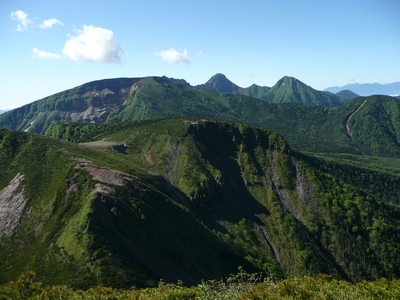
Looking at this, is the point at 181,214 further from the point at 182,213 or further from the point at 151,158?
the point at 151,158

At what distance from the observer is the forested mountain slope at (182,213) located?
81.8 metres

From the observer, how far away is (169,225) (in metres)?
104

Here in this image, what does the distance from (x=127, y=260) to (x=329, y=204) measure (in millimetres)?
122155

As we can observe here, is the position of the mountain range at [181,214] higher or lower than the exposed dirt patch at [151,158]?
lower

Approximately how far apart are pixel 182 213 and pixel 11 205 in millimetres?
58316

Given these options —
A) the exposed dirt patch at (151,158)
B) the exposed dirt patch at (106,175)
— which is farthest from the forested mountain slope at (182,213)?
the exposed dirt patch at (151,158)

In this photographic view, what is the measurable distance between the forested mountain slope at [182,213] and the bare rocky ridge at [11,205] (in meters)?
0.44

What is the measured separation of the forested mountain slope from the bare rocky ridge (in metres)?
0.44

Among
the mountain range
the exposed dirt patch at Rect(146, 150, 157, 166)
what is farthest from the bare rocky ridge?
the exposed dirt patch at Rect(146, 150, 157, 166)

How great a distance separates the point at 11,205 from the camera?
328 ft

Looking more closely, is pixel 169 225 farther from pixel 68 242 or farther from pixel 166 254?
pixel 68 242

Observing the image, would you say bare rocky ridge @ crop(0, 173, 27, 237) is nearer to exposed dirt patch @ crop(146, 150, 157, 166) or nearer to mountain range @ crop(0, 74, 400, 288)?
mountain range @ crop(0, 74, 400, 288)

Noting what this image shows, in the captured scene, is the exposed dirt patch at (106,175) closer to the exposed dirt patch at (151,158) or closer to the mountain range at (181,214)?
the mountain range at (181,214)

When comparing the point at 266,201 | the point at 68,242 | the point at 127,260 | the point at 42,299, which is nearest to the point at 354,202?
the point at 266,201
